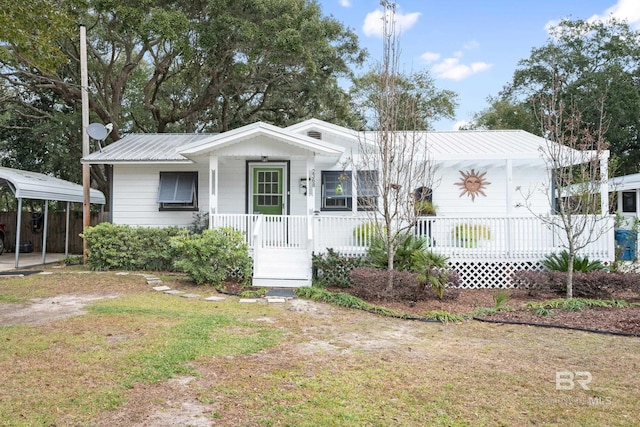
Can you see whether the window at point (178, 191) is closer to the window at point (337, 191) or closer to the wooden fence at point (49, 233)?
the window at point (337, 191)

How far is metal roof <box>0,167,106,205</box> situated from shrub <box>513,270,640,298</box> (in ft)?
43.5

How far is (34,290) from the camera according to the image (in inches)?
333

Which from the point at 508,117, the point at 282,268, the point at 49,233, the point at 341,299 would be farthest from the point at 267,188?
the point at 508,117

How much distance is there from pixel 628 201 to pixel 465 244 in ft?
39.3

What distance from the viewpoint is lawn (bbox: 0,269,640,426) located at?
327 cm

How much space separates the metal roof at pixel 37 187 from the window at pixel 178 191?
12.0 ft

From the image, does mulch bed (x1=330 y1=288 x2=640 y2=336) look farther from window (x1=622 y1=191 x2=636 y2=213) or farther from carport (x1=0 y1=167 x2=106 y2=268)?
window (x1=622 y1=191 x2=636 y2=213)

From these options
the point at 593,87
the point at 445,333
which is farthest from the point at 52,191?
the point at 593,87

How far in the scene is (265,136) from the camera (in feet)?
33.0

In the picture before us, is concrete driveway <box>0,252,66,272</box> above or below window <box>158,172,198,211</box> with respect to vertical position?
below

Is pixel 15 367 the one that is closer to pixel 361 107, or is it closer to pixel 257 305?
pixel 257 305

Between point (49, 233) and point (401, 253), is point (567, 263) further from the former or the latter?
point (49, 233)

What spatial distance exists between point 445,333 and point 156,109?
55.8ft

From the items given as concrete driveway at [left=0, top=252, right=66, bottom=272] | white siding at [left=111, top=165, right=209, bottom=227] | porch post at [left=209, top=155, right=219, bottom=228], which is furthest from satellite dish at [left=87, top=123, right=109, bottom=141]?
concrete driveway at [left=0, top=252, right=66, bottom=272]
